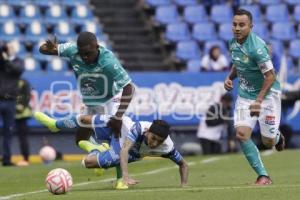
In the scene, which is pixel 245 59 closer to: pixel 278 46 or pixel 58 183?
pixel 58 183

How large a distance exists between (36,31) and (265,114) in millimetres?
14118

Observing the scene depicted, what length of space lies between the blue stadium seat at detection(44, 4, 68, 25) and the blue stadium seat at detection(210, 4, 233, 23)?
4.37m

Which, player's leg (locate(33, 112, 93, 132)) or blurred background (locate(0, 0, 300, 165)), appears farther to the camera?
blurred background (locate(0, 0, 300, 165))

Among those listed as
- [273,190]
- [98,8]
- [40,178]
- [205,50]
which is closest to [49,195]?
[273,190]

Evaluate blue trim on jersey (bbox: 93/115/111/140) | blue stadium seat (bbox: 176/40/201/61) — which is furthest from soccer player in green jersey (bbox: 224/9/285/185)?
blue stadium seat (bbox: 176/40/201/61)

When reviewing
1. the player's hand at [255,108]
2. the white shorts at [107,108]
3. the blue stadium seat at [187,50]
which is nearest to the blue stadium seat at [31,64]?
the blue stadium seat at [187,50]

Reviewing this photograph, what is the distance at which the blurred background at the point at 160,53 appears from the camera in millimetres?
22562

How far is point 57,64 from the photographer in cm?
2503

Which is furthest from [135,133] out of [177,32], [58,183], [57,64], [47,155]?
[177,32]

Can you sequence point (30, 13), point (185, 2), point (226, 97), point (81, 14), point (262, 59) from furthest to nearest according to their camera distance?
point (185, 2) → point (81, 14) → point (30, 13) → point (226, 97) → point (262, 59)

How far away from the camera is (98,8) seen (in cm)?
2836

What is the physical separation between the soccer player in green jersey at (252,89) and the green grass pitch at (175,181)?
0.57m

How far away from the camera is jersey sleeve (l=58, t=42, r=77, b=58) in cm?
1287

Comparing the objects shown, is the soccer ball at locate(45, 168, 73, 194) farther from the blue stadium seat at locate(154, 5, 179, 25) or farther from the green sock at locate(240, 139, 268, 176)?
the blue stadium seat at locate(154, 5, 179, 25)
